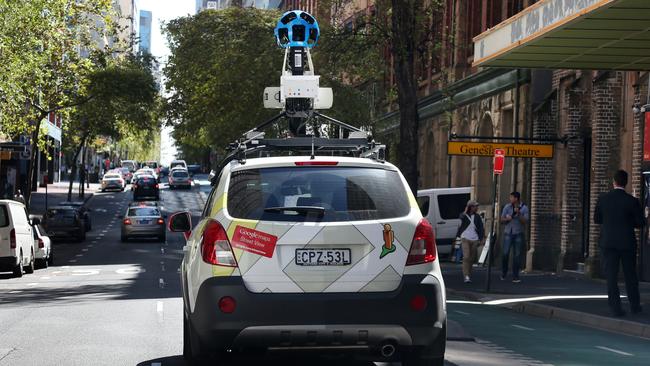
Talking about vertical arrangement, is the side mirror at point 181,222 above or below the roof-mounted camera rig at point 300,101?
below

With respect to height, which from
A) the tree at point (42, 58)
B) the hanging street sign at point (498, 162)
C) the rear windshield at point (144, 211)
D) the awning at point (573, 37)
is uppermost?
the tree at point (42, 58)

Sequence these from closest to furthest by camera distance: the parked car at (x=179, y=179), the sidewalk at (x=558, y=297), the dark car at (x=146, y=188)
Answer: the sidewalk at (x=558, y=297)
the dark car at (x=146, y=188)
the parked car at (x=179, y=179)

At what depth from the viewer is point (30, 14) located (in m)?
38.3

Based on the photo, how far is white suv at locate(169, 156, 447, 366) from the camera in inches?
348

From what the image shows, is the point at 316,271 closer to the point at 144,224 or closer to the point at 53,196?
the point at 144,224

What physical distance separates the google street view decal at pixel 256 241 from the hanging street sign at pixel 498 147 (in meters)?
17.0

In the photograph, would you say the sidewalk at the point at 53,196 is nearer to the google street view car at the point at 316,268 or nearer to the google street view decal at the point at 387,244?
the google street view car at the point at 316,268

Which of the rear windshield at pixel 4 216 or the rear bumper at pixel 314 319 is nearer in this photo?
the rear bumper at pixel 314 319

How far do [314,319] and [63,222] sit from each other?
136 ft

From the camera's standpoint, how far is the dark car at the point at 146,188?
8230 centimetres

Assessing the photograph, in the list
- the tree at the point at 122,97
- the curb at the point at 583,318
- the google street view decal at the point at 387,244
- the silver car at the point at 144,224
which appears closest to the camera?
the google street view decal at the point at 387,244

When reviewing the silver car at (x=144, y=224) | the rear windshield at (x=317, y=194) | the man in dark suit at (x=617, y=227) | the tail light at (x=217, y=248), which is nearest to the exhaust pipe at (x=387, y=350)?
the rear windshield at (x=317, y=194)

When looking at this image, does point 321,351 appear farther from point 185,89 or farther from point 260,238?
point 185,89

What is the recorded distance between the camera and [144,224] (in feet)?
160
